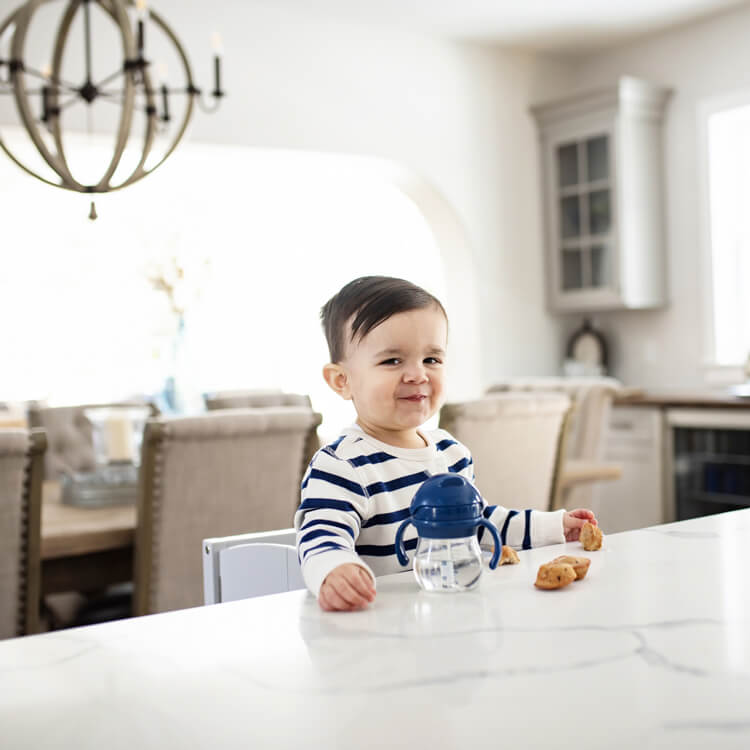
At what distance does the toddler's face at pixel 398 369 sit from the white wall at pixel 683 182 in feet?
13.1

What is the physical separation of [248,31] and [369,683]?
4145 mm

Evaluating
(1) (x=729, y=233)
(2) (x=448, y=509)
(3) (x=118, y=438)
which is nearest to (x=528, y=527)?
(2) (x=448, y=509)

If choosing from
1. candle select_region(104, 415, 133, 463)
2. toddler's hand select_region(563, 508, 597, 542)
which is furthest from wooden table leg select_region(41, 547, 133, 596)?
toddler's hand select_region(563, 508, 597, 542)

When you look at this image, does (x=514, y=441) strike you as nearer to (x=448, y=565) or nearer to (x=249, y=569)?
(x=249, y=569)

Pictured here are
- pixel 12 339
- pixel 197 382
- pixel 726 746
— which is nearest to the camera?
pixel 726 746

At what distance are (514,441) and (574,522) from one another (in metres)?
1.55

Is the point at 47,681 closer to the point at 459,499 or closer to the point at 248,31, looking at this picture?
the point at 459,499

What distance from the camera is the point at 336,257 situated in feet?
25.1

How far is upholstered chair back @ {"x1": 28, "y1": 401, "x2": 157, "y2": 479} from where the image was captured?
132 inches

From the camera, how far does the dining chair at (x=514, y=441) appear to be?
8.05ft

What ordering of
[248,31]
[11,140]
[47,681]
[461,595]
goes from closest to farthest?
1. [47,681]
2. [461,595]
3. [11,140]
4. [248,31]

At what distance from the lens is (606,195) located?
4.90 m

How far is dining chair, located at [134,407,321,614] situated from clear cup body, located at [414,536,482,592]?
145cm

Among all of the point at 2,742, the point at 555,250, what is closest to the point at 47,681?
the point at 2,742
